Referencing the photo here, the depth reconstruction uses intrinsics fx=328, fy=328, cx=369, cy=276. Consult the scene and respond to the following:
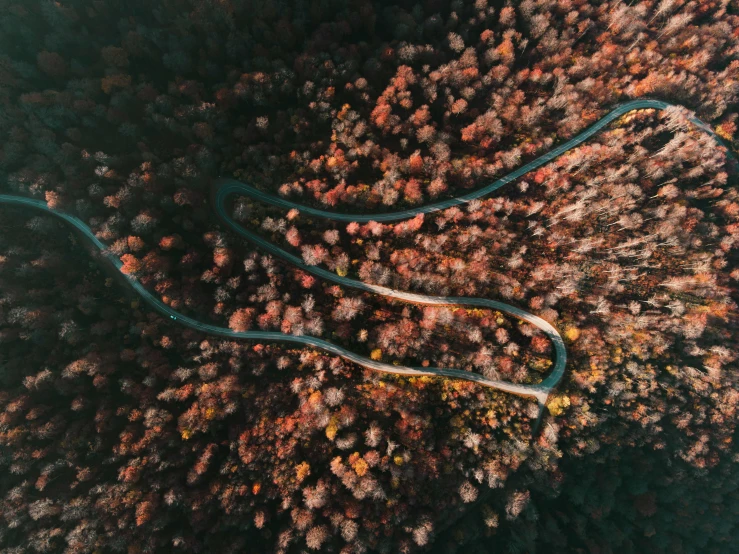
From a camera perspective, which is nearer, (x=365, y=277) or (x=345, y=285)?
(x=365, y=277)

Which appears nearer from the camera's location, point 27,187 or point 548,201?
point 27,187

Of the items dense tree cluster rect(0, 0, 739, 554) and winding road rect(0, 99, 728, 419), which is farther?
winding road rect(0, 99, 728, 419)

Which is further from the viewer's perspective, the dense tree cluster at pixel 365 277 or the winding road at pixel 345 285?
the winding road at pixel 345 285

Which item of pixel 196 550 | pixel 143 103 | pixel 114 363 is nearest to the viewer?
pixel 196 550

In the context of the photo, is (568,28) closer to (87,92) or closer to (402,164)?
(402,164)

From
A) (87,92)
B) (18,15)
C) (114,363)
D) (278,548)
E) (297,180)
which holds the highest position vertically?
(18,15)

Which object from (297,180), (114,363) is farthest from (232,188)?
(114,363)

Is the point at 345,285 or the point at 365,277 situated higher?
Answer: the point at 365,277

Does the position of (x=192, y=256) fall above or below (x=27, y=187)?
below
